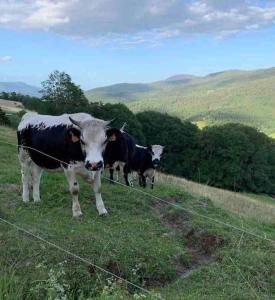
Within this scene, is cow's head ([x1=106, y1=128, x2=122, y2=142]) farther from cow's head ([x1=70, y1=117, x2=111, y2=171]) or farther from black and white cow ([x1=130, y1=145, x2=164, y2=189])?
black and white cow ([x1=130, y1=145, x2=164, y2=189])

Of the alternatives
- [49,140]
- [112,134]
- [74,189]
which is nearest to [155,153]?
[49,140]

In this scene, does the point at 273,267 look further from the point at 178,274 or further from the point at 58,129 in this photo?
the point at 58,129

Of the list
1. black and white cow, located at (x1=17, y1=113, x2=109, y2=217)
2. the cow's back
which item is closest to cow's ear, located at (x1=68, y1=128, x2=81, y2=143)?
black and white cow, located at (x1=17, y1=113, x2=109, y2=217)

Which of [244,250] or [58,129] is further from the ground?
[58,129]

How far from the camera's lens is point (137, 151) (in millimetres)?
18938

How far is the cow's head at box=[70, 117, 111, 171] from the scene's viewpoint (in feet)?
28.6

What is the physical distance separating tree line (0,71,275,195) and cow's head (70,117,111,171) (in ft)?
156

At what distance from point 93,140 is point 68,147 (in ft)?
3.19

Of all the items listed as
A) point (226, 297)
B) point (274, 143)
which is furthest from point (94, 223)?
point (274, 143)

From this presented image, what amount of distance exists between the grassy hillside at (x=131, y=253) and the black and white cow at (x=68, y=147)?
0.58m

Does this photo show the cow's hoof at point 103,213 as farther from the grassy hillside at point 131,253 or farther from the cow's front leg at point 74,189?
the cow's front leg at point 74,189

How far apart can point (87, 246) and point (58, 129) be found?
315cm

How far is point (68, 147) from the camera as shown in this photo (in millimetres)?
9805

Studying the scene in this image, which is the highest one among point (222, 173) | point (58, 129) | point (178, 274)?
point (58, 129)
